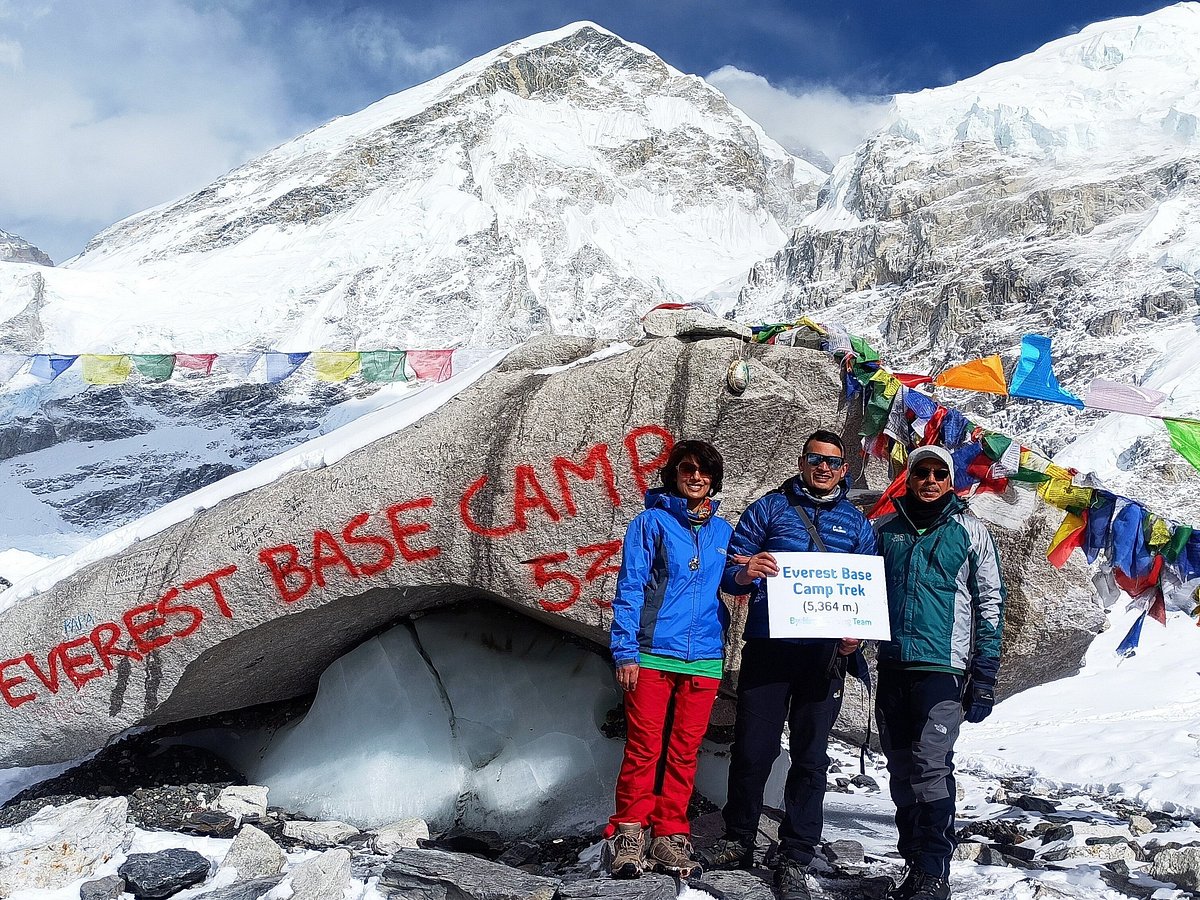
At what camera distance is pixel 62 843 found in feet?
15.7

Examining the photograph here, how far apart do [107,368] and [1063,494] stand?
14.5 meters

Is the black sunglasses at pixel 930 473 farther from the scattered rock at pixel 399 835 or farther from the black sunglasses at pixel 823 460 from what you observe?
the scattered rock at pixel 399 835

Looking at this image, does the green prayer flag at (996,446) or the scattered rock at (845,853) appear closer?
the scattered rock at (845,853)

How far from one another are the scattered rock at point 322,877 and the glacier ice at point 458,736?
1.51 m

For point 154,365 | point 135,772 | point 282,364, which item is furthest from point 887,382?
point 154,365

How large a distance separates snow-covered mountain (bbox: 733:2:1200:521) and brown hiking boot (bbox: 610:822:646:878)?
5509 cm

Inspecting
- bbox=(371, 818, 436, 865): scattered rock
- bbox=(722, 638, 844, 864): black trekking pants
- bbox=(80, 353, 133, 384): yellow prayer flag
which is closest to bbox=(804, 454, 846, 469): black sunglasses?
bbox=(722, 638, 844, 864): black trekking pants

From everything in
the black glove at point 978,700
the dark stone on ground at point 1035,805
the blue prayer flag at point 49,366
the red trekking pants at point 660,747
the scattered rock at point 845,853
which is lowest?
the dark stone on ground at point 1035,805

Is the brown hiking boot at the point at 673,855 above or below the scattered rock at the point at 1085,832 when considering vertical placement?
above

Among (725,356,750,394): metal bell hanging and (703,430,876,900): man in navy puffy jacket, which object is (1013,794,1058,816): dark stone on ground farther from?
(725,356,750,394): metal bell hanging

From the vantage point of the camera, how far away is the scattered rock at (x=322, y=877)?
13.9 ft

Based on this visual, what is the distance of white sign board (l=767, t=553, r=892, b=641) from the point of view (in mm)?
4109

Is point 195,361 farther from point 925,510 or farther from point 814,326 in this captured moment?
point 925,510

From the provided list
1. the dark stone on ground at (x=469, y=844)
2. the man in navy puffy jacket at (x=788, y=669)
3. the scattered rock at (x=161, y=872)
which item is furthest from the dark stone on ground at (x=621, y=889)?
the scattered rock at (x=161, y=872)
